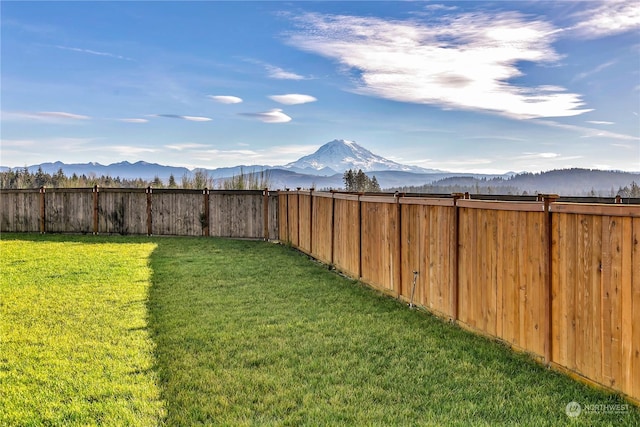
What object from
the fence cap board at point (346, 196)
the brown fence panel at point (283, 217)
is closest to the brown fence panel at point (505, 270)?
the fence cap board at point (346, 196)

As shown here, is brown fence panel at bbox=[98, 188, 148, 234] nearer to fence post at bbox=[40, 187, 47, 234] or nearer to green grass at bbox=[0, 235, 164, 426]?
fence post at bbox=[40, 187, 47, 234]

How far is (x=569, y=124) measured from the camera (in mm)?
17766

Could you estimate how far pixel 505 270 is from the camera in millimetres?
4844

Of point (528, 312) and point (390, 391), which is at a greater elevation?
point (528, 312)

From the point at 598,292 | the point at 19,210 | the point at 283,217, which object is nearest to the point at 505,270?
the point at 598,292

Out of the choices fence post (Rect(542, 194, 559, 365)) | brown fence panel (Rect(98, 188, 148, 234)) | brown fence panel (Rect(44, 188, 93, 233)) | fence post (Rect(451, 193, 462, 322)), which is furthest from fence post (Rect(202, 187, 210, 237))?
fence post (Rect(542, 194, 559, 365))

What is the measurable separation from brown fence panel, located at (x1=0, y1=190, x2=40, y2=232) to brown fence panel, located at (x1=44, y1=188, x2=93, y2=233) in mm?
464

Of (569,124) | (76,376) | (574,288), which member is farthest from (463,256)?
(569,124)

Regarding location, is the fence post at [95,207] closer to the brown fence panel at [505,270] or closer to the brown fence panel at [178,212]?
the brown fence panel at [178,212]

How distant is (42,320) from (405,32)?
10.3 m

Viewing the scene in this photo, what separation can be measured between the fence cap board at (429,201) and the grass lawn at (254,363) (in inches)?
57.3

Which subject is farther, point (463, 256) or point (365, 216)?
point (365, 216)

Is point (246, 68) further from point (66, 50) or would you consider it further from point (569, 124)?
A: point (569, 124)
